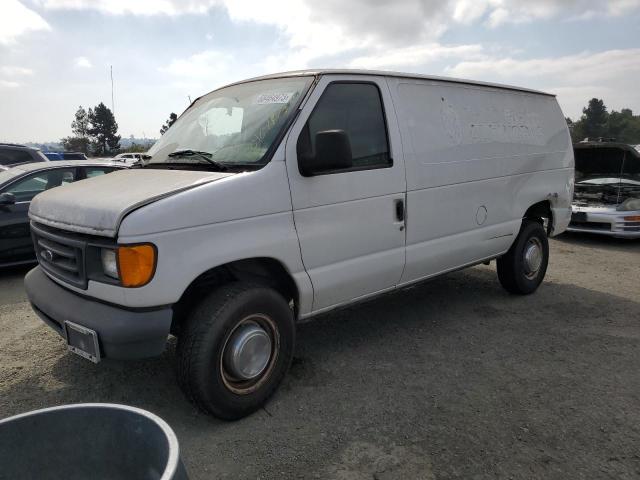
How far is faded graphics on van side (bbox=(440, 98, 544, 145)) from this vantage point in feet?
14.2

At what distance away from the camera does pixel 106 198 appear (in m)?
2.81

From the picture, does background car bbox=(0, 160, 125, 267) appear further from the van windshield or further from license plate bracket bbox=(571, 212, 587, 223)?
license plate bracket bbox=(571, 212, 587, 223)

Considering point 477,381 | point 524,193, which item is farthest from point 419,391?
point 524,193

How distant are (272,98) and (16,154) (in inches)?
375

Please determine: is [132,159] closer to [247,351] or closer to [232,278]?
[232,278]

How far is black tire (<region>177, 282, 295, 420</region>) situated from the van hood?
667 millimetres

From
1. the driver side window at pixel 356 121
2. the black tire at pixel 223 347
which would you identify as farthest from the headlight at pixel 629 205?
the black tire at pixel 223 347

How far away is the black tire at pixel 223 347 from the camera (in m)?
2.78

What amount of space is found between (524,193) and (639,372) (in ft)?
6.84

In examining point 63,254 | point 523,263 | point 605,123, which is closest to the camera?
point 63,254

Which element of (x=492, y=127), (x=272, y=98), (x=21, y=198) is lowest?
(x=21, y=198)

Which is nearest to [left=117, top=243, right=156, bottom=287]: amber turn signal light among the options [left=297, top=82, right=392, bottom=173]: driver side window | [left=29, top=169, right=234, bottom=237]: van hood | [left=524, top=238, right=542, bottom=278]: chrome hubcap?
[left=29, top=169, right=234, bottom=237]: van hood

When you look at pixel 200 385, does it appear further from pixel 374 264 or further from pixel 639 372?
pixel 639 372

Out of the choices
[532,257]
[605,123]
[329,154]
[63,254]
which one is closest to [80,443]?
[63,254]
